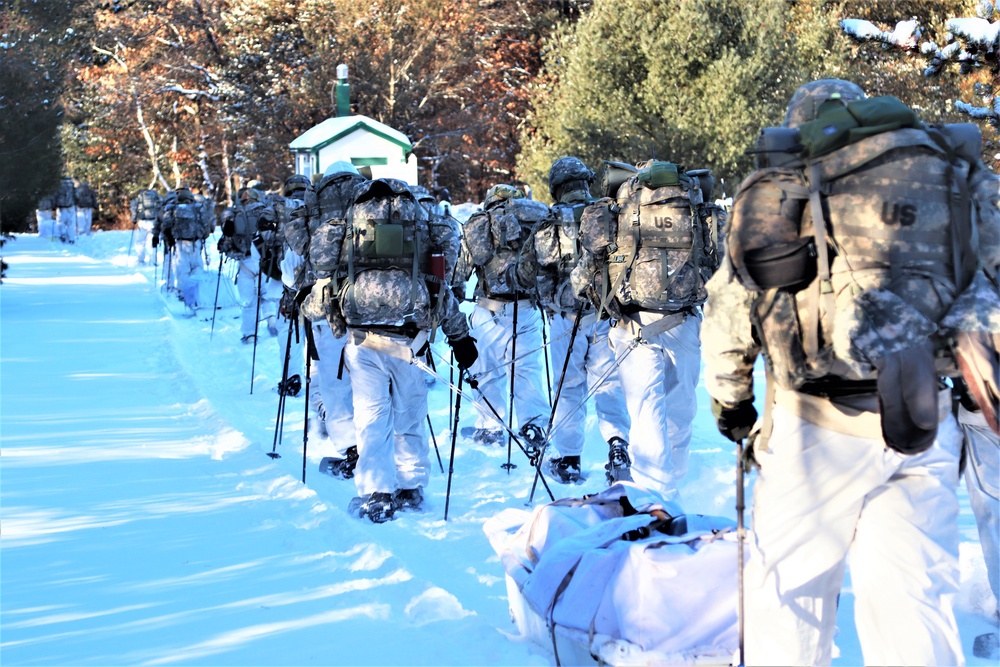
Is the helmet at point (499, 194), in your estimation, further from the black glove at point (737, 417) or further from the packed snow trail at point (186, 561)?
the black glove at point (737, 417)

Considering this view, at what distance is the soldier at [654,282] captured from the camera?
268 inches

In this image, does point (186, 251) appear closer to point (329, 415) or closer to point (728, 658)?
point (329, 415)

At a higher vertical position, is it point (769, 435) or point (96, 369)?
point (769, 435)

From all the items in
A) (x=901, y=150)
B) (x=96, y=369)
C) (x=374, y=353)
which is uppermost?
(x=901, y=150)

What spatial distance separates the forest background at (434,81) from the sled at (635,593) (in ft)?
17.4

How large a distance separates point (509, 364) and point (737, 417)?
5.72 metres

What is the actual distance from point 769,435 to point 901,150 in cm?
92

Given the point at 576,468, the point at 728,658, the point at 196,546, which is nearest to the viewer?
the point at 728,658

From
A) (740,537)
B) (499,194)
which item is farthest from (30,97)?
(740,537)

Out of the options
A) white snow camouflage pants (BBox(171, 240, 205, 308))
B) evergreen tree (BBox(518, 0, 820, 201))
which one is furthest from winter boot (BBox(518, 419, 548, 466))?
evergreen tree (BBox(518, 0, 820, 201))

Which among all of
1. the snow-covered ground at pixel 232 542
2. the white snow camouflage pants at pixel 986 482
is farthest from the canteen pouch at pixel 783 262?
the snow-covered ground at pixel 232 542

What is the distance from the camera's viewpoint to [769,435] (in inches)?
141

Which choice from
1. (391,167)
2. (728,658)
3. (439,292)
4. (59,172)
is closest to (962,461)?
(728,658)

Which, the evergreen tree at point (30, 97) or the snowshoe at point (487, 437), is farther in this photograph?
the evergreen tree at point (30, 97)
